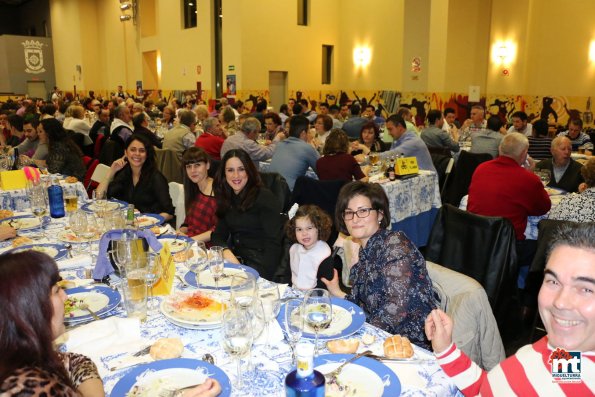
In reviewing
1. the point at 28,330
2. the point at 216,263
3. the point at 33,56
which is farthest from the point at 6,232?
the point at 33,56

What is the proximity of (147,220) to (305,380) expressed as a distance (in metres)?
2.41

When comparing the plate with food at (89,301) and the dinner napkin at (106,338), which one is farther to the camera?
the plate with food at (89,301)

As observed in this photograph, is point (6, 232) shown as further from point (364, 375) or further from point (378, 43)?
point (378, 43)

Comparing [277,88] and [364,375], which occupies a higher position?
[277,88]

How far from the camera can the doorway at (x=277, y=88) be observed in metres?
14.3

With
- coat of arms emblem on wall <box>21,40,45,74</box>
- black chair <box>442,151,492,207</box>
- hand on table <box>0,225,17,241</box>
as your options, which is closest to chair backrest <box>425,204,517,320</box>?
hand on table <box>0,225,17,241</box>

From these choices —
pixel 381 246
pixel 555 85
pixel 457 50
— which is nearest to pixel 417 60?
pixel 457 50

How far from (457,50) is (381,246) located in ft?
32.4

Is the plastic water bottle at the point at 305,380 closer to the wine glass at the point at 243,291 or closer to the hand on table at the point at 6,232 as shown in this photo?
the wine glass at the point at 243,291

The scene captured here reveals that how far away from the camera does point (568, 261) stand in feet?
3.97

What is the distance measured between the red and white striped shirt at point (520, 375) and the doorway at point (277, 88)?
13.4m

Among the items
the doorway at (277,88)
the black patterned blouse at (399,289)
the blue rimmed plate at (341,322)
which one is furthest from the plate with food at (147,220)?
the doorway at (277,88)

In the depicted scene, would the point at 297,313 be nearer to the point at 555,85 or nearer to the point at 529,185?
the point at 529,185

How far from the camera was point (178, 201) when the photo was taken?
4.04 meters
